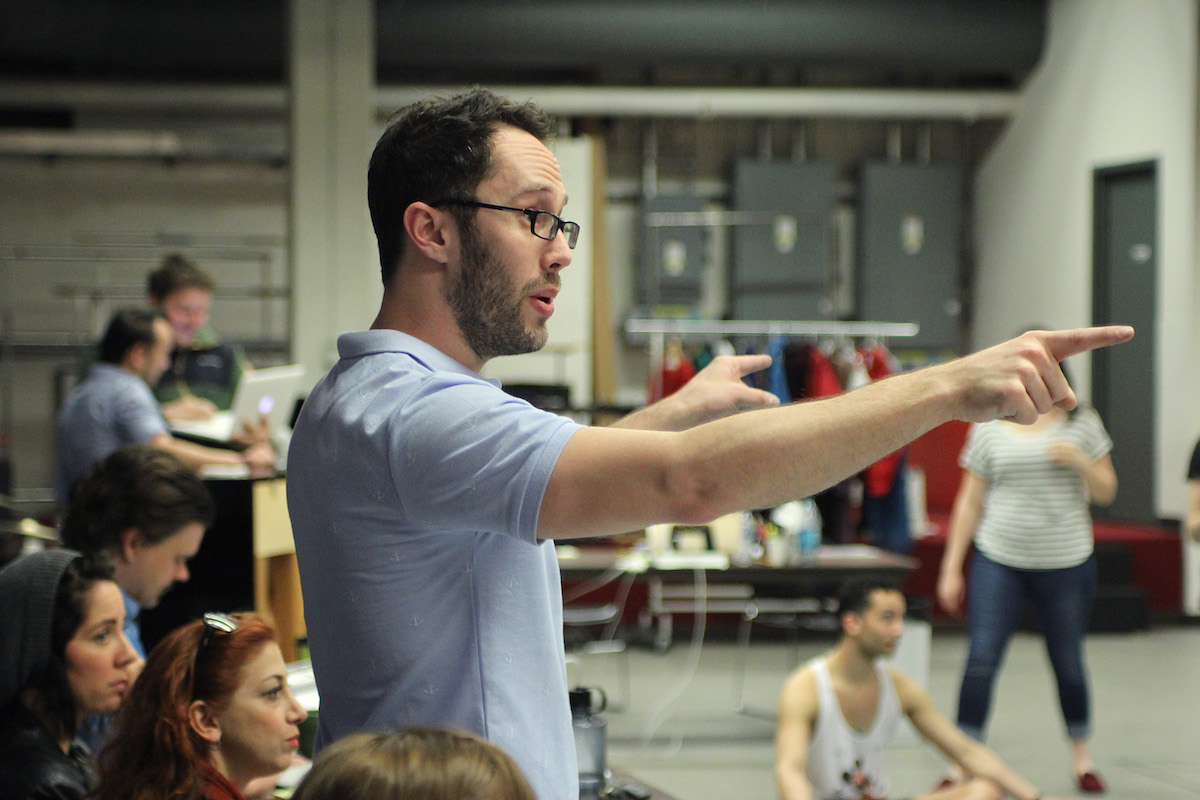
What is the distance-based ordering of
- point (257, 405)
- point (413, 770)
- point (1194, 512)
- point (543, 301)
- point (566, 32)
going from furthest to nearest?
point (566, 32)
point (1194, 512)
point (257, 405)
point (543, 301)
point (413, 770)

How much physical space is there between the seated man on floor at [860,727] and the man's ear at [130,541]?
186 cm

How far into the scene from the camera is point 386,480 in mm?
998

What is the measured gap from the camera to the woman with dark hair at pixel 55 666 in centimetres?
175

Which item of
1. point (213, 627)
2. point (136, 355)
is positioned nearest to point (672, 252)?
point (136, 355)

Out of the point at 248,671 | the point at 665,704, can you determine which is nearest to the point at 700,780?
the point at 665,704

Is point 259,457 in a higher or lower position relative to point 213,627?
higher

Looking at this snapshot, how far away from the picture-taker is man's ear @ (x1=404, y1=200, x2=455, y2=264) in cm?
110

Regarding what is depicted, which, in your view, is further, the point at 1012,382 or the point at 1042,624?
the point at 1042,624

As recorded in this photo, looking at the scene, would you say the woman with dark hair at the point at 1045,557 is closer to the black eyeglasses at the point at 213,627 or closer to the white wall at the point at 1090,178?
the black eyeglasses at the point at 213,627

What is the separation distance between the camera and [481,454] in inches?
37.0

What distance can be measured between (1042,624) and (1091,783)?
56 cm

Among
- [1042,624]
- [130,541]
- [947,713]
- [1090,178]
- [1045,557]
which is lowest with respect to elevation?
[947,713]

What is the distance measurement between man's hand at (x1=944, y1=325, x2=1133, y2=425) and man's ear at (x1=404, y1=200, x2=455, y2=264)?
460mm

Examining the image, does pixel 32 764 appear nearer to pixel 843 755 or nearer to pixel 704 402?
pixel 704 402
